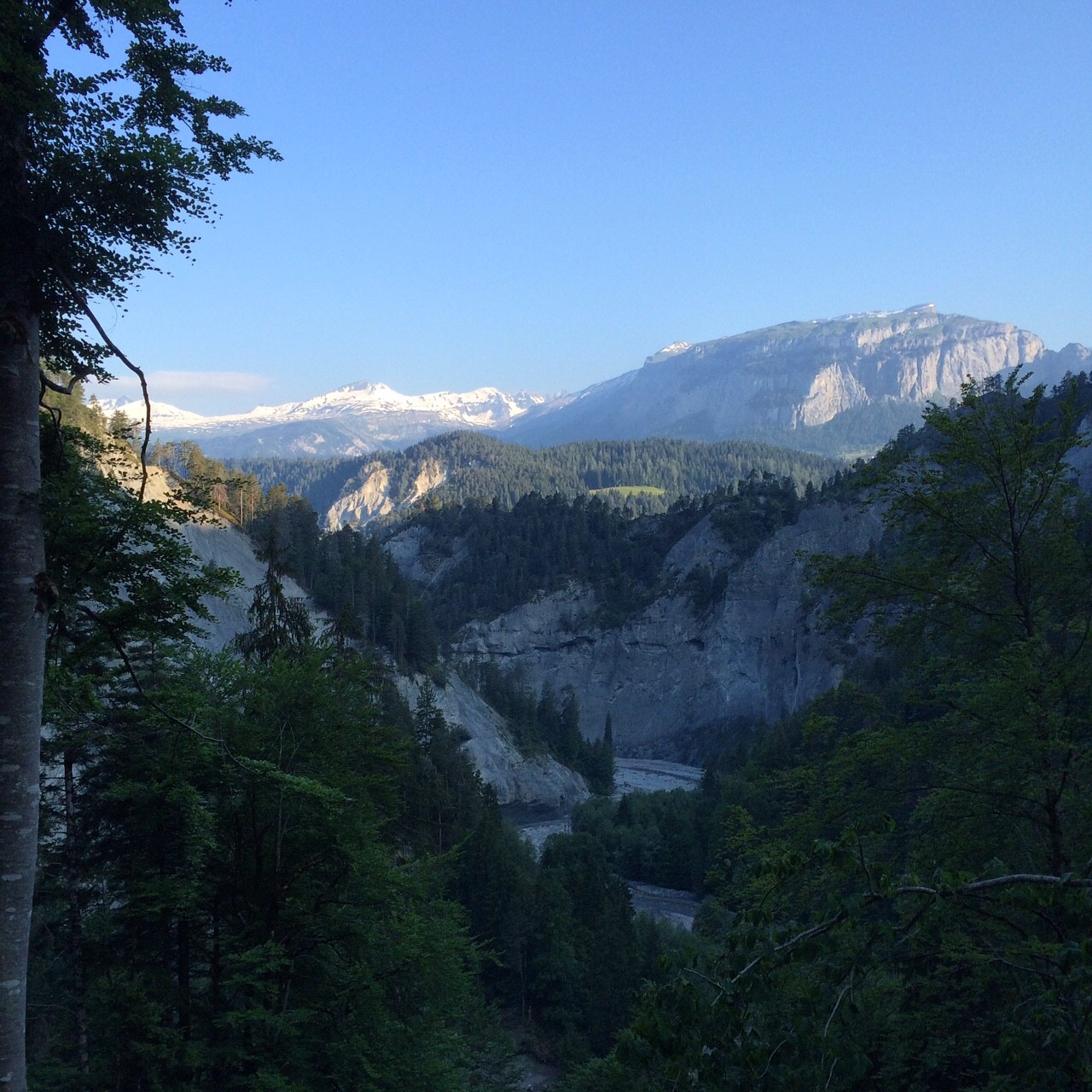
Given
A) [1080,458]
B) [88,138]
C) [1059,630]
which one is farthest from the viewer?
[1080,458]

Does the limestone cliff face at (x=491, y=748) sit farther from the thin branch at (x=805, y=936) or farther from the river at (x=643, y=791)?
the thin branch at (x=805, y=936)

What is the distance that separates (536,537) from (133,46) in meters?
167

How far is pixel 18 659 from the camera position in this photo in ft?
18.6

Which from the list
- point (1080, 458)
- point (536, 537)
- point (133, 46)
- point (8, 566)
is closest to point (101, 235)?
point (133, 46)

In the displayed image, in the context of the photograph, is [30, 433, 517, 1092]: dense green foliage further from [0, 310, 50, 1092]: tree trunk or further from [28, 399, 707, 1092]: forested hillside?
[0, 310, 50, 1092]: tree trunk

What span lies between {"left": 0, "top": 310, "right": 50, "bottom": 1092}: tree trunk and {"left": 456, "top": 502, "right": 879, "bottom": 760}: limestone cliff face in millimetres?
114041

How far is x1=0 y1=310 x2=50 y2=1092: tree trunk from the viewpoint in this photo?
5.44m

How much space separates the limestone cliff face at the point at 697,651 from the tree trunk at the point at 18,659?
374 feet

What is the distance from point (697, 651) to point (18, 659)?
440 feet

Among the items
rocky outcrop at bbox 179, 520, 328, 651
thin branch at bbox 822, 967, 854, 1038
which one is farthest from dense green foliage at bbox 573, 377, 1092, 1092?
rocky outcrop at bbox 179, 520, 328, 651

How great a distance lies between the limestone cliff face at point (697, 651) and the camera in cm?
12556

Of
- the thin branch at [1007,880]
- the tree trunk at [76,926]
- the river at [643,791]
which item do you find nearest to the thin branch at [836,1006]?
the thin branch at [1007,880]

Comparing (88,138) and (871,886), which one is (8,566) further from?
(871,886)

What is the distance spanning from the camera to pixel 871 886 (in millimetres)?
4152
